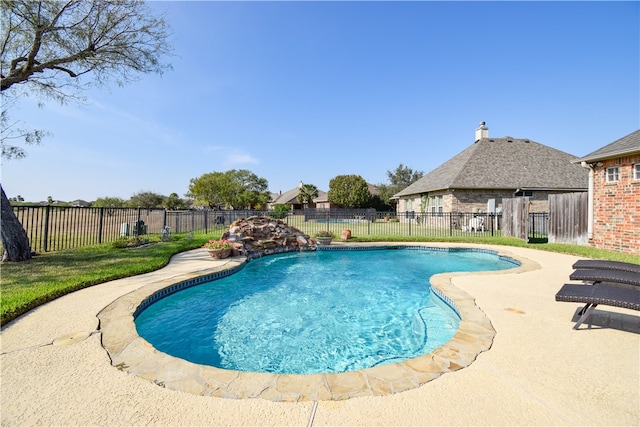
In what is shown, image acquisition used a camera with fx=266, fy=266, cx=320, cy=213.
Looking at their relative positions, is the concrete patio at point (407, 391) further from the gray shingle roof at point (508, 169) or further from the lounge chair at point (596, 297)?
the gray shingle roof at point (508, 169)

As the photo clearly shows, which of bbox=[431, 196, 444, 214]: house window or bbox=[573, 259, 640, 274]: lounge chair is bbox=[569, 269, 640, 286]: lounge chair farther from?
bbox=[431, 196, 444, 214]: house window

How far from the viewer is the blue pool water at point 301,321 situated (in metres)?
3.84

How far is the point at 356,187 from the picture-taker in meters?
34.5

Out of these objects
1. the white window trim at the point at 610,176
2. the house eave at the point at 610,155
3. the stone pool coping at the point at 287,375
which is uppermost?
the house eave at the point at 610,155

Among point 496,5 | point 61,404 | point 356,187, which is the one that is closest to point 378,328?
point 61,404

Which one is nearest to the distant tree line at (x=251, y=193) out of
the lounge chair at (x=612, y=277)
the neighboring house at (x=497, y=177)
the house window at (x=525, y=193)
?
the neighboring house at (x=497, y=177)

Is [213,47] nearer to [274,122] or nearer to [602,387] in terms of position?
[274,122]

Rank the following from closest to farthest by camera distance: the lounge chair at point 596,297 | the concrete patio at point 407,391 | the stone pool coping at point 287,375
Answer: the concrete patio at point 407,391 < the stone pool coping at point 287,375 < the lounge chair at point 596,297

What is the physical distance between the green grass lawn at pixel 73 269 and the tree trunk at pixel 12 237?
1.10 ft

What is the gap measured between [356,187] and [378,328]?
30.4 metres

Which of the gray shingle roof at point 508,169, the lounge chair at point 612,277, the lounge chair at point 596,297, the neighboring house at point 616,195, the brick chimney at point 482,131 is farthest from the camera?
the brick chimney at point 482,131

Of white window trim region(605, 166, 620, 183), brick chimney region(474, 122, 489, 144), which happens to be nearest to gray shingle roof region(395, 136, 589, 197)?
brick chimney region(474, 122, 489, 144)

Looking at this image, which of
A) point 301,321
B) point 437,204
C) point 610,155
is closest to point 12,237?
point 301,321

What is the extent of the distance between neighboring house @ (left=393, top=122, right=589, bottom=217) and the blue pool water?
A: 12075mm
